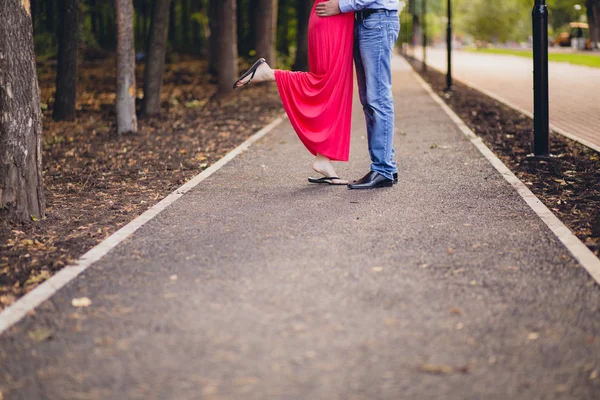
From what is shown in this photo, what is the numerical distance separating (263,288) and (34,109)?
300cm

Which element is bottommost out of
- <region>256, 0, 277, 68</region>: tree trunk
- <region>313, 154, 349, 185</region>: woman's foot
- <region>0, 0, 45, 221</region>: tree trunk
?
<region>313, 154, 349, 185</region>: woman's foot

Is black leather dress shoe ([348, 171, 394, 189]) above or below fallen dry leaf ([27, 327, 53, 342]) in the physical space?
above

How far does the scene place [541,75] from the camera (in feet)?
31.0

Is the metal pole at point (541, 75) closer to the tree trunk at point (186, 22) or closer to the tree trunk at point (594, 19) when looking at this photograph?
the tree trunk at point (186, 22)

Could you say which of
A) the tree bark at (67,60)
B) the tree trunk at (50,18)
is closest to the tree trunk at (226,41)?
the tree bark at (67,60)

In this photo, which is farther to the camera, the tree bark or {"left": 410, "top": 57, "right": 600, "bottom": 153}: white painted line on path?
the tree bark

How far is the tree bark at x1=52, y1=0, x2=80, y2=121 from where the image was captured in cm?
1459

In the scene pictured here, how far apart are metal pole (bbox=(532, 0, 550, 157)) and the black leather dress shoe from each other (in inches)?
106

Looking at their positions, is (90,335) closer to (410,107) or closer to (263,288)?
(263,288)

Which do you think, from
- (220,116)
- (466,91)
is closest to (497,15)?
(466,91)

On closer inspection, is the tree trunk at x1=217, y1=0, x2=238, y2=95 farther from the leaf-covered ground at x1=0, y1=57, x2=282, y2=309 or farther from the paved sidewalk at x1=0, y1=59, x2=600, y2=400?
the paved sidewalk at x1=0, y1=59, x2=600, y2=400

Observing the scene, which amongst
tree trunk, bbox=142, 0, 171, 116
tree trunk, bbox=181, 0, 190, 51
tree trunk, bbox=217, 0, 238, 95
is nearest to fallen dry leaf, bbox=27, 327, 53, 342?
tree trunk, bbox=142, 0, 171, 116

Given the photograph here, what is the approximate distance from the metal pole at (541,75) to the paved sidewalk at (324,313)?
9.55 feet

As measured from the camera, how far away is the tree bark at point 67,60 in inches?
575
